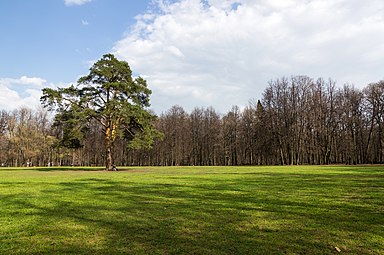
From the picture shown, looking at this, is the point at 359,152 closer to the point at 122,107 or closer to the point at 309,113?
the point at 309,113

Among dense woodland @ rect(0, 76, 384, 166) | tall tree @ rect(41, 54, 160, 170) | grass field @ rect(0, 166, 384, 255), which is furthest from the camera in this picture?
dense woodland @ rect(0, 76, 384, 166)

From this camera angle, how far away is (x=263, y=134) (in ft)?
238

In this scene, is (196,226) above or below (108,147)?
below

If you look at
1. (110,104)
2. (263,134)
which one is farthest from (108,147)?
(263,134)

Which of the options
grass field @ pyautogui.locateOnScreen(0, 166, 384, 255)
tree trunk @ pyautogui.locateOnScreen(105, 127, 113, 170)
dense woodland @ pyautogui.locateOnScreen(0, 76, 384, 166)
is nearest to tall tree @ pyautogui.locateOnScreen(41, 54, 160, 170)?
tree trunk @ pyautogui.locateOnScreen(105, 127, 113, 170)

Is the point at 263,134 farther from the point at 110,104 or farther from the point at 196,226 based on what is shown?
the point at 196,226

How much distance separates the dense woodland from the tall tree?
1145 centimetres

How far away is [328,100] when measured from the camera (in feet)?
231

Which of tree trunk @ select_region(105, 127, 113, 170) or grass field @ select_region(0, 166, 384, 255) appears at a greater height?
tree trunk @ select_region(105, 127, 113, 170)

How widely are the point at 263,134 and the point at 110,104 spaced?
41.1 metres

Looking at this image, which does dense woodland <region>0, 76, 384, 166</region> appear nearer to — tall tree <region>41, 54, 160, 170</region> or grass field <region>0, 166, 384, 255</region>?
tall tree <region>41, 54, 160, 170</region>

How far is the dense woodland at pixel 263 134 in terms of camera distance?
67.5 metres

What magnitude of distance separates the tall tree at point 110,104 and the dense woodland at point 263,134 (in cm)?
1145

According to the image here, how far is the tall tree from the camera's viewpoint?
43344mm
